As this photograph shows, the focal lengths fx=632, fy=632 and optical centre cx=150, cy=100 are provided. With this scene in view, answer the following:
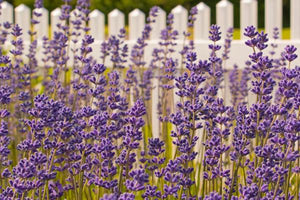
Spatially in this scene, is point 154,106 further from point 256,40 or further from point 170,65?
point 256,40

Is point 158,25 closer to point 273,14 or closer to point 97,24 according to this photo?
point 97,24

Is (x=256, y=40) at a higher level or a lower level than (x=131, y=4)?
lower

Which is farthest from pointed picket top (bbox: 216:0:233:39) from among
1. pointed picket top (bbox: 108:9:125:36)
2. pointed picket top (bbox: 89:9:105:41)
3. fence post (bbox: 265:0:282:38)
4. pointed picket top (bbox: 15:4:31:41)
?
pointed picket top (bbox: 15:4:31:41)

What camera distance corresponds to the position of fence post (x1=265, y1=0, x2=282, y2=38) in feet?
19.4

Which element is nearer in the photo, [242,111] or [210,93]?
[242,111]

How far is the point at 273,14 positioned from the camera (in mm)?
5957

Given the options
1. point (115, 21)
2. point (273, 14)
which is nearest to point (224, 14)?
point (273, 14)

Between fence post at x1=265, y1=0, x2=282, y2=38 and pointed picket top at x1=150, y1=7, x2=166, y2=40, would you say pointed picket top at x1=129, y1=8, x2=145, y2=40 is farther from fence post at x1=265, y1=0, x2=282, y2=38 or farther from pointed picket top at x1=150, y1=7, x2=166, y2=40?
fence post at x1=265, y1=0, x2=282, y2=38

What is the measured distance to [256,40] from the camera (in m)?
2.11

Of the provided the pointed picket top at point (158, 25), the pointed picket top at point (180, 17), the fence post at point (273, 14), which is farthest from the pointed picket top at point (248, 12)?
the pointed picket top at point (158, 25)

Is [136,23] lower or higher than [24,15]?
lower

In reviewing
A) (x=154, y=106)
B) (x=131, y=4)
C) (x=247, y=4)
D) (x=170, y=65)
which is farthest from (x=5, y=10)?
(x=131, y=4)

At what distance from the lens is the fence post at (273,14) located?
5.91 metres

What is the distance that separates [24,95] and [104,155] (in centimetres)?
81
